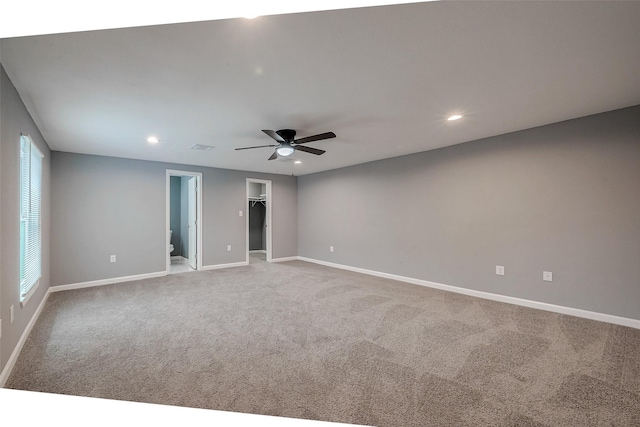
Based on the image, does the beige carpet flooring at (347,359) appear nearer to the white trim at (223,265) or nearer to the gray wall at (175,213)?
the white trim at (223,265)

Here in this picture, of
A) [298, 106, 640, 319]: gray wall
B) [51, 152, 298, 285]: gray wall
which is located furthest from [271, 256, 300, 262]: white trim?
[298, 106, 640, 319]: gray wall

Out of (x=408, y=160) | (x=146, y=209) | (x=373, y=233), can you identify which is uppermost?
(x=408, y=160)

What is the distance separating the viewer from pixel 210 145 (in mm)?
4199

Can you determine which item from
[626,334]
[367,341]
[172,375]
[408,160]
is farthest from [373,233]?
[172,375]

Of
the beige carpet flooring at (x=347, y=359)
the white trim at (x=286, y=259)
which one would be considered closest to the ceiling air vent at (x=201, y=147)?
the beige carpet flooring at (x=347, y=359)

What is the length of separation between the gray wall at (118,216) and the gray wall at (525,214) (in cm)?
340

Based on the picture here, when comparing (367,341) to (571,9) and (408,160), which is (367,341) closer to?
(571,9)

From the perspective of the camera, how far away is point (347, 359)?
7.38 feet

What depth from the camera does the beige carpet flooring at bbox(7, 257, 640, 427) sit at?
1.70 meters

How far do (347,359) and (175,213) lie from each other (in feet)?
22.4

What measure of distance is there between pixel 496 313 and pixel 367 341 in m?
1.85

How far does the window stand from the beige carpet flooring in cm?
55

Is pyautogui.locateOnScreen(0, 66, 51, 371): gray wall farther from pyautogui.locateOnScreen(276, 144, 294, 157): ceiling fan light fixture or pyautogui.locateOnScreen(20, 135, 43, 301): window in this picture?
pyautogui.locateOnScreen(276, 144, 294, 157): ceiling fan light fixture

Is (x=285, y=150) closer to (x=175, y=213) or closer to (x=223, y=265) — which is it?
(x=223, y=265)
